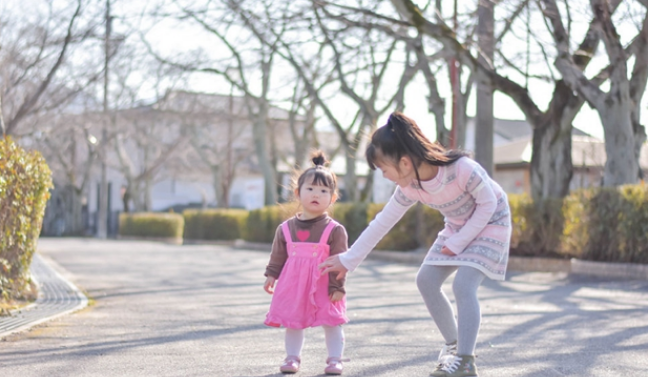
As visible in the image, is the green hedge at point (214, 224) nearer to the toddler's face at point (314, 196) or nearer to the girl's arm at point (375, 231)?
the toddler's face at point (314, 196)

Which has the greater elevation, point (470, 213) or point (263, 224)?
point (470, 213)

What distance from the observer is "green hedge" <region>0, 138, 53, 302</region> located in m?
7.49

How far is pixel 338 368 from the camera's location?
4.73 m

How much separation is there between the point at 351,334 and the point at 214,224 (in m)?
26.1

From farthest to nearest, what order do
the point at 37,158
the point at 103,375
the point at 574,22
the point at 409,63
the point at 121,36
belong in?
the point at 409,63
the point at 574,22
the point at 121,36
the point at 37,158
the point at 103,375

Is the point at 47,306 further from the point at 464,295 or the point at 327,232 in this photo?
the point at 464,295

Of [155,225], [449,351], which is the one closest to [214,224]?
[155,225]

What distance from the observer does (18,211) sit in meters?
7.92

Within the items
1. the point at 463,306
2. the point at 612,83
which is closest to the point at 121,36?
the point at 612,83

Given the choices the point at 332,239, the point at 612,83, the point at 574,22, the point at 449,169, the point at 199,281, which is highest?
the point at 574,22

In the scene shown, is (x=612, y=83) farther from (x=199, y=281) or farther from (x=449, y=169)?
(x=449, y=169)

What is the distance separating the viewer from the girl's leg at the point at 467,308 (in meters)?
4.20

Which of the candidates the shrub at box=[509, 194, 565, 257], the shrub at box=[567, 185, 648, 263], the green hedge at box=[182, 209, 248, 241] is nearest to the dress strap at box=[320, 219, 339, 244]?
the shrub at box=[567, 185, 648, 263]

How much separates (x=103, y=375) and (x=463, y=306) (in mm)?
1990
